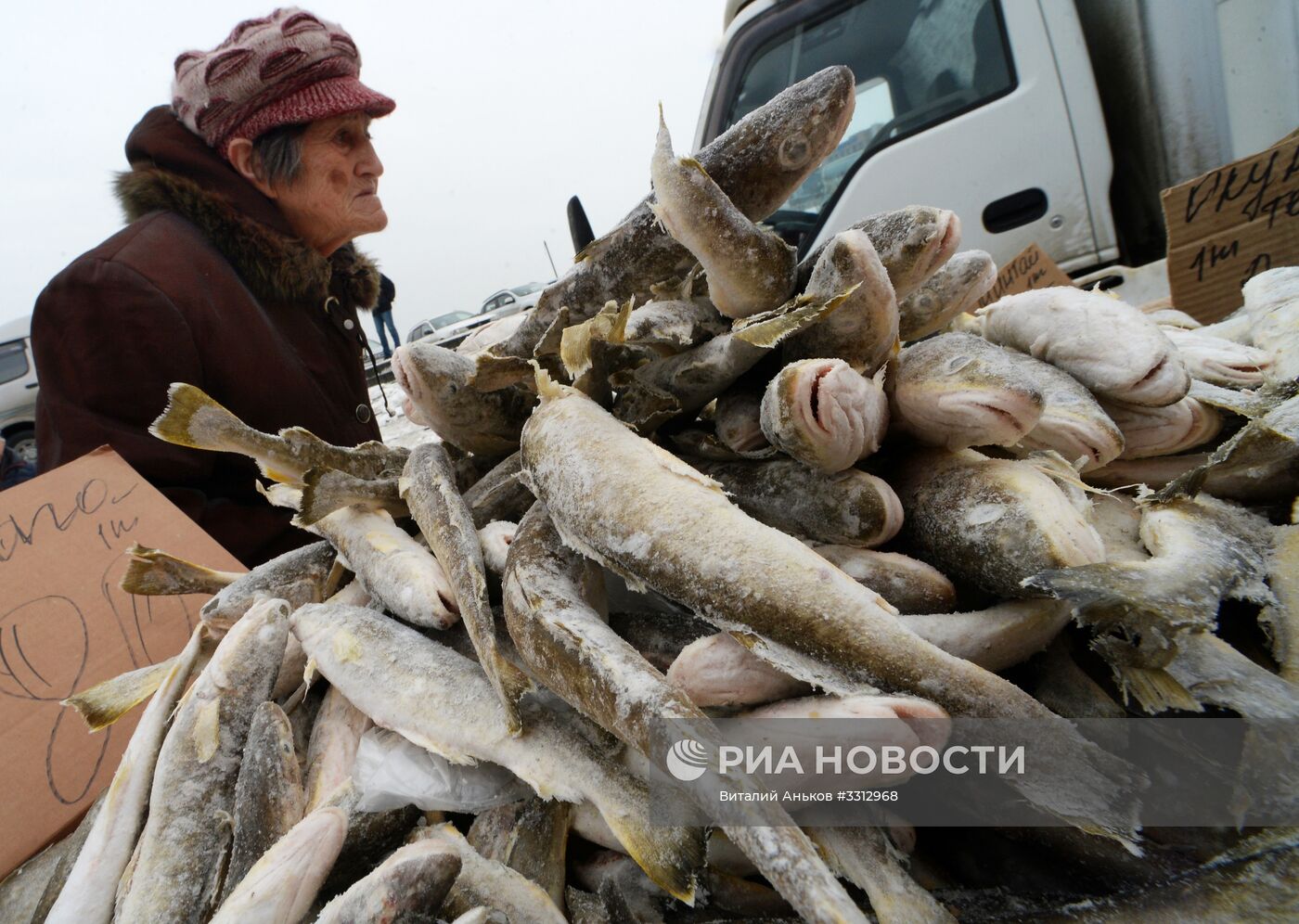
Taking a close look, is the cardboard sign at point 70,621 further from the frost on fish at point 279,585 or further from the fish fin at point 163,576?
the frost on fish at point 279,585

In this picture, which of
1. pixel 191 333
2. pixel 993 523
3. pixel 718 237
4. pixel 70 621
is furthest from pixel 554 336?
pixel 191 333

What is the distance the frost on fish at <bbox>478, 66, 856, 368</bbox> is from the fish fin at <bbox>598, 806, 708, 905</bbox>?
583 millimetres

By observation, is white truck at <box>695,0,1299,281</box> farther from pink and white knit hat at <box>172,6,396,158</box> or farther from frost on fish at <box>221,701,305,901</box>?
frost on fish at <box>221,701,305,901</box>

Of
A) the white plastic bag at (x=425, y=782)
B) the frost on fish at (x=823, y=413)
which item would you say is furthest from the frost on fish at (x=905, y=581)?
the white plastic bag at (x=425, y=782)

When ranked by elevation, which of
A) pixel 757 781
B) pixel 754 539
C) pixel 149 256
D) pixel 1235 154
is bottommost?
pixel 1235 154

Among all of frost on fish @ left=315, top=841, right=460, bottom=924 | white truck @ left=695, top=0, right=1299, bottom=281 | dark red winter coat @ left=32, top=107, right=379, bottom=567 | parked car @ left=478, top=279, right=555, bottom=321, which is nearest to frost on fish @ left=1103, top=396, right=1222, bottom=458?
frost on fish @ left=315, top=841, right=460, bottom=924

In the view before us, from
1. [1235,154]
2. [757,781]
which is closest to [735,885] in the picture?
[757,781]

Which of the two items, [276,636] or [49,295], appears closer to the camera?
[276,636]

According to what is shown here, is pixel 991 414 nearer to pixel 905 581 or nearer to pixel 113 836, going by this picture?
pixel 905 581

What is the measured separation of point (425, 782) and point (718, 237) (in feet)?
2.22

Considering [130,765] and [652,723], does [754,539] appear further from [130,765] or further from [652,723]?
[130,765]

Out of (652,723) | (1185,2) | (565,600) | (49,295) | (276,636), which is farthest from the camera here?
(1185,2)

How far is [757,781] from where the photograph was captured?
559 mm

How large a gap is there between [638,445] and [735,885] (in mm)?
441
